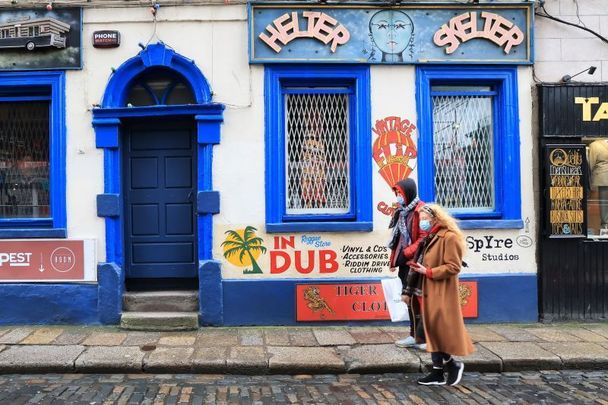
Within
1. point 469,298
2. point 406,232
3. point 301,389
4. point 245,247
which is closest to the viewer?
point 301,389

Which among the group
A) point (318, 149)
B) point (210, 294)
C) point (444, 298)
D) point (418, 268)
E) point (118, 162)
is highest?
point (318, 149)

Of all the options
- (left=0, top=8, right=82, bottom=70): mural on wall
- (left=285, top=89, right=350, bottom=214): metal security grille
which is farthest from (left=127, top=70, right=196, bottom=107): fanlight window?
(left=285, top=89, right=350, bottom=214): metal security grille

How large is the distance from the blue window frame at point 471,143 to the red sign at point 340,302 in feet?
5.05

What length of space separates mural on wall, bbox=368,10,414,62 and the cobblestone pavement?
420cm

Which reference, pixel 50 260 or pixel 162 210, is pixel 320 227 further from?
pixel 50 260

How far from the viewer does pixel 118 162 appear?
7.40 metres

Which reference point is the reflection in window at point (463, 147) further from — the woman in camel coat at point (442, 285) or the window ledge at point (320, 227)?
the woman in camel coat at point (442, 285)

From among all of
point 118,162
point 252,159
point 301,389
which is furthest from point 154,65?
point 301,389

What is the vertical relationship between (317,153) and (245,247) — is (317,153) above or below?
above

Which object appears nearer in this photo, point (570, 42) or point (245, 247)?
point (245, 247)

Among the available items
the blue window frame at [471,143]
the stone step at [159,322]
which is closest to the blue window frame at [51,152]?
the stone step at [159,322]

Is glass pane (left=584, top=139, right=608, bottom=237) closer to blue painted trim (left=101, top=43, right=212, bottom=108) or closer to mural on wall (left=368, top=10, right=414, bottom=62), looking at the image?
mural on wall (left=368, top=10, right=414, bottom=62)

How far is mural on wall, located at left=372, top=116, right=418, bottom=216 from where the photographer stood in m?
7.43

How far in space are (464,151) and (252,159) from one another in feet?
9.93
